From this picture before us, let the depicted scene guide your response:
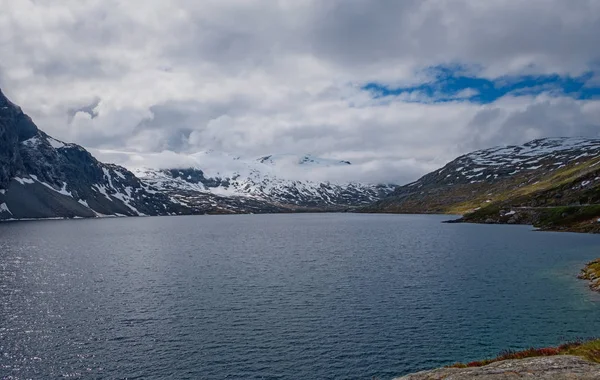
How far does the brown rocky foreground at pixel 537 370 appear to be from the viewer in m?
21.6

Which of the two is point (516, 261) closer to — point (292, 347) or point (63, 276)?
point (292, 347)

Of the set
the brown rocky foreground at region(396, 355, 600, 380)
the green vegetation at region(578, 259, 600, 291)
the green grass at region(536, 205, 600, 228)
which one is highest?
the green grass at region(536, 205, 600, 228)

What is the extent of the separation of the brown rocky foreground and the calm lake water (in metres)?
16.7

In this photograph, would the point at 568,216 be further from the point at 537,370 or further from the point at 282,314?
the point at 537,370

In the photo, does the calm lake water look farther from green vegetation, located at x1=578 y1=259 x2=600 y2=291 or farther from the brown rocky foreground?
the brown rocky foreground

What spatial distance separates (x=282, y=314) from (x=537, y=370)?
40.6 metres

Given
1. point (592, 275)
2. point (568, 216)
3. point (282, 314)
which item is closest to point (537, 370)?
point (282, 314)

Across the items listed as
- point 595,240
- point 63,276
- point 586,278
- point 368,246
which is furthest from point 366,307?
point 595,240

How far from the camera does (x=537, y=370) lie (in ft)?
74.7

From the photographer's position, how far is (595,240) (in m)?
136

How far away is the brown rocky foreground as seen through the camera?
70.9 feet

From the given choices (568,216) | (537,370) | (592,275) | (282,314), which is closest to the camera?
(537,370)

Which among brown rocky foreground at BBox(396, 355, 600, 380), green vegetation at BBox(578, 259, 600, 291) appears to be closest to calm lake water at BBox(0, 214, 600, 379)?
green vegetation at BBox(578, 259, 600, 291)

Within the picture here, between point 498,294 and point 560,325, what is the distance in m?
16.9
